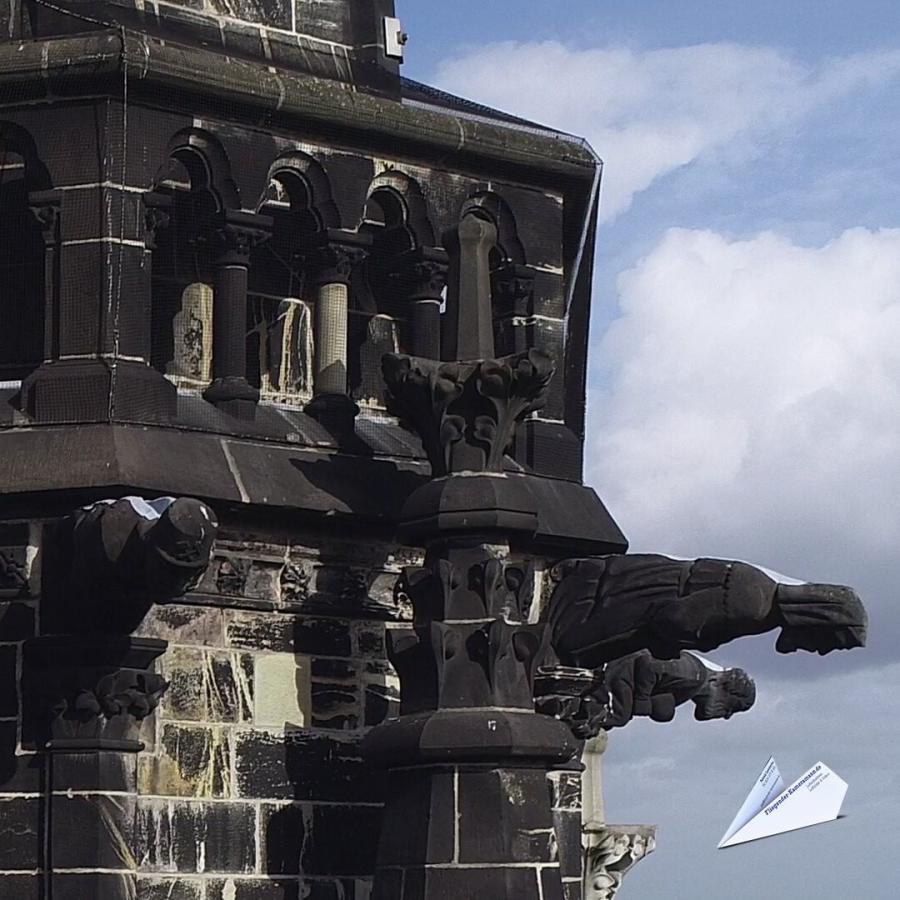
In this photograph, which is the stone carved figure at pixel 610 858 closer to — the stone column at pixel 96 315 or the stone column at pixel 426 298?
the stone column at pixel 426 298

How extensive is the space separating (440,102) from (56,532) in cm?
339

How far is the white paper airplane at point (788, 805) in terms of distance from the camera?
14.8m

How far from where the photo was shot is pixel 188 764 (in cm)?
1365

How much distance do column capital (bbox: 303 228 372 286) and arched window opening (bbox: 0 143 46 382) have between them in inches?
53.0

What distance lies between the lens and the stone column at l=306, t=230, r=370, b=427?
14.6 metres

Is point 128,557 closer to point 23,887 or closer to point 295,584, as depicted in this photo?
point 295,584

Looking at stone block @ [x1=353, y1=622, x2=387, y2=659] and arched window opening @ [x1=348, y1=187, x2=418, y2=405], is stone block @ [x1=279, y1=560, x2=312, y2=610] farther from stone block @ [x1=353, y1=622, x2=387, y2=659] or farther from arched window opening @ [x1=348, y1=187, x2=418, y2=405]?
arched window opening @ [x1=348, y1=187, x2=418, y2=405]

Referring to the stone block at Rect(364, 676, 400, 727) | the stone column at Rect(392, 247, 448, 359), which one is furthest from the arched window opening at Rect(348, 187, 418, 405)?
the stone block at Rect(364, 676, 400, 727)

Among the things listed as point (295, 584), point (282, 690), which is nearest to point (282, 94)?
point (295, 584)

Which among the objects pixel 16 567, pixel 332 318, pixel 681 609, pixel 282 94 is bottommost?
pixel 681 609

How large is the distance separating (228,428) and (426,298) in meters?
1.42

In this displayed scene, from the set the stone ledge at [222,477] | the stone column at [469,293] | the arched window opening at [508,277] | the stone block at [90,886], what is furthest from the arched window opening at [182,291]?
the stone block at [90,886]

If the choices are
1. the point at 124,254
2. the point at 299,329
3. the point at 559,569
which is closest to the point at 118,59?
the point at 124,254

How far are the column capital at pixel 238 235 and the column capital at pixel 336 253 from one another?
0.40m
